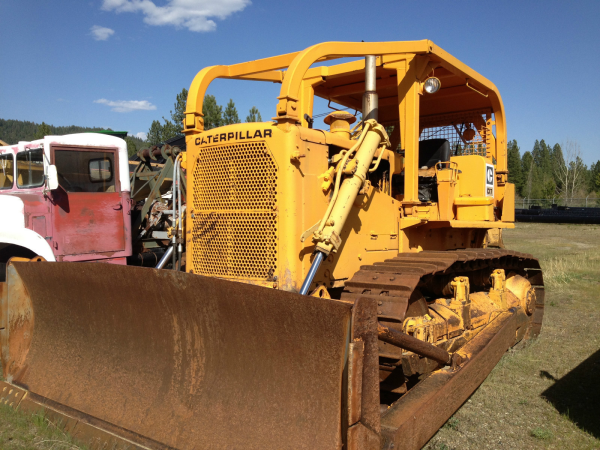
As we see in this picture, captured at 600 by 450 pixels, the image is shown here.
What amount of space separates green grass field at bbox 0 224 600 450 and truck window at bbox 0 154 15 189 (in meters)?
5.00

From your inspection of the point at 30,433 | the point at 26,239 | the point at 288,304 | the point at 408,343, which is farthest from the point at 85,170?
the point at 408,343

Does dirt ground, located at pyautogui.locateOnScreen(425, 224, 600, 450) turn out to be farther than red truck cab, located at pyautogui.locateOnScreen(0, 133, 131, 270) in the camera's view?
No

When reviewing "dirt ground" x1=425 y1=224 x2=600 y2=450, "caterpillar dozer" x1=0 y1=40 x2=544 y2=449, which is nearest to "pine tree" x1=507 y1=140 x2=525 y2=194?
"dirt ground" x1=425 y1=224 x2=600 y2=450

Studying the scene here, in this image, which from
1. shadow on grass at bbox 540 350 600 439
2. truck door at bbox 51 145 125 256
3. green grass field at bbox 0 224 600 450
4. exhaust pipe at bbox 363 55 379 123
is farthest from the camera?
truck door at bbox 51 145 125 256

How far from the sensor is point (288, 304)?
8.18 ft

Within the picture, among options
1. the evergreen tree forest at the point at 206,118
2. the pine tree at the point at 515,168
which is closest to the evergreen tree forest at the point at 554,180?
the pine tree at the point at 515,168

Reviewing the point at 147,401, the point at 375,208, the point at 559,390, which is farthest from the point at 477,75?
the point at 147,401

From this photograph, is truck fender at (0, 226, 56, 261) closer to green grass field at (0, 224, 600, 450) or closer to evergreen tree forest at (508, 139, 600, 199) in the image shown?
green grass field at (0, 224, 600, 450)

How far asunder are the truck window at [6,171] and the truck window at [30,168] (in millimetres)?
171

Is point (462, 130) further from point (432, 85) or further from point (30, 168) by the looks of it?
point (30, 168)

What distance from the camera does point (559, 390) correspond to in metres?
4.54

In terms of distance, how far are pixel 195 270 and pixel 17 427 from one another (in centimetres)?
164

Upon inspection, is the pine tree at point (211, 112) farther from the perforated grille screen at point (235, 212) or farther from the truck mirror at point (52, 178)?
the perforated grille screen at point (235, 212)

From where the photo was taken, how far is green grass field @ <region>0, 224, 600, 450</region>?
345cm
